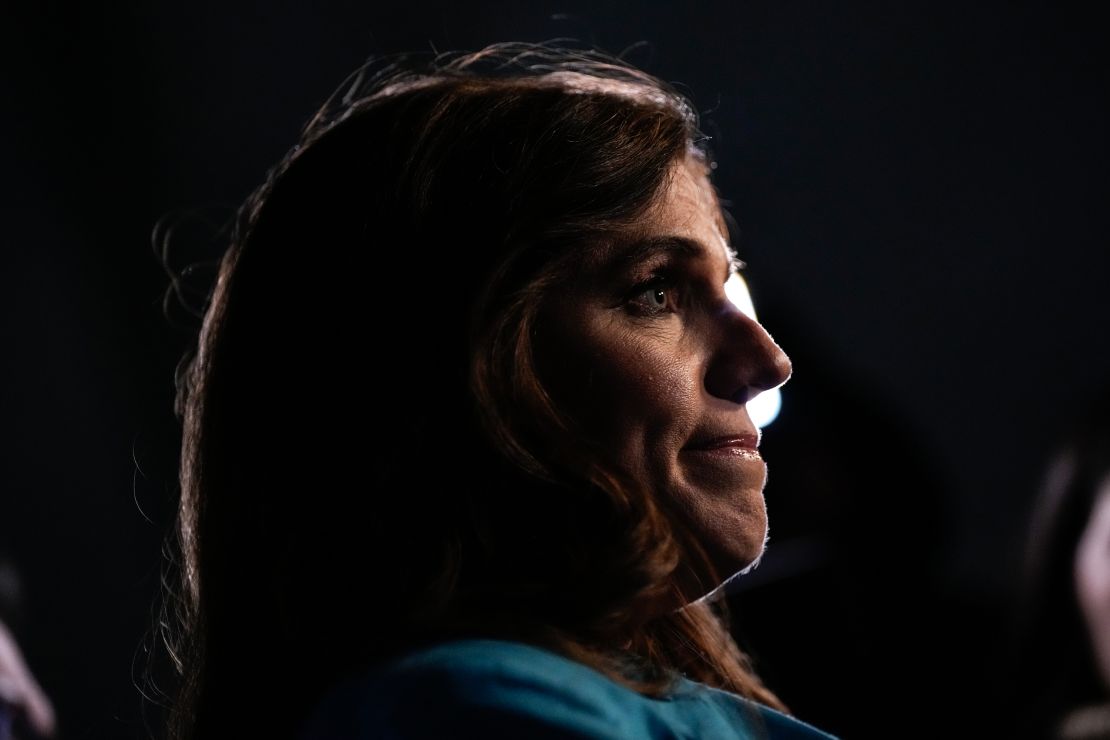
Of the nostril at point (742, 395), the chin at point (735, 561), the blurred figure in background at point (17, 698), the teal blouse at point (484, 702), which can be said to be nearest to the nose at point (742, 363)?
the nostril at point (742, 395)

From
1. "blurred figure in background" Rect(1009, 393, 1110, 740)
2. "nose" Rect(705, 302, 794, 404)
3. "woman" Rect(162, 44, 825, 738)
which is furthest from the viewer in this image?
"blurred figure in background" Rect(1009, 393, 1110, 740)

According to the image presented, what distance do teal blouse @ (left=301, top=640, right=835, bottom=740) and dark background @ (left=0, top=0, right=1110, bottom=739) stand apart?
168cm

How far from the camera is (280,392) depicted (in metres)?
0.88

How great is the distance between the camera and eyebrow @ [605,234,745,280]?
34.8 inches

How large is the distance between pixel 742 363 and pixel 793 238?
78.9 inches

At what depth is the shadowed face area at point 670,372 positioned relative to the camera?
848mm

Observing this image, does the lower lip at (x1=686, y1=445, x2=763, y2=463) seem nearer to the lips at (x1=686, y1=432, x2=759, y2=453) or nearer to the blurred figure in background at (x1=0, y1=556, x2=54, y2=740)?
the lips at (x1=686, y1=432, x2=759, y2=453)

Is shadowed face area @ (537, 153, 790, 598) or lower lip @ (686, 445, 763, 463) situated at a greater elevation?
shadowed face area @ (537, 153, 790, 598)

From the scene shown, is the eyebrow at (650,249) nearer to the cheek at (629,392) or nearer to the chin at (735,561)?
the cheek at (629,392)

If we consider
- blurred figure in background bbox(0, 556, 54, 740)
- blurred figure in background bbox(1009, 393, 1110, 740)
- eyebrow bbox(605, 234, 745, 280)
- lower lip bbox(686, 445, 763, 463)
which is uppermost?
eyebrow bbox(605, 234, 745, 280)

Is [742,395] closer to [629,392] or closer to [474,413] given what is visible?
[629,392]

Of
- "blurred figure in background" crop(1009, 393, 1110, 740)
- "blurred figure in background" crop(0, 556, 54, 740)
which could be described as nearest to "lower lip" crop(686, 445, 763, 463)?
"blurred figure in background" crop(1009, 393, 1110, 740)

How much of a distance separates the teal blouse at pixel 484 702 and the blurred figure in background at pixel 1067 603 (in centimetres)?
112

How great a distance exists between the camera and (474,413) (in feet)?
2.68
